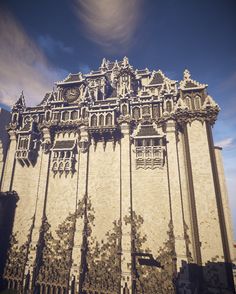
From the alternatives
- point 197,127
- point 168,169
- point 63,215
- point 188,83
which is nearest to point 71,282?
point 63,215

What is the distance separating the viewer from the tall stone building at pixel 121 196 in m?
21.9

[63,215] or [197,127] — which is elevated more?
[197,127]

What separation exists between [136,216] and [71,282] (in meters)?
11.5

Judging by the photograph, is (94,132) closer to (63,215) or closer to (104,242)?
(63,215)

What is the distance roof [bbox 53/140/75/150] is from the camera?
2891 centimetres

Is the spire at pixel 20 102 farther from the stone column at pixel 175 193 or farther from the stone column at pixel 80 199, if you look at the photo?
the stone column at pixel 175 193

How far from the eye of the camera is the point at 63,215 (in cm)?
2734

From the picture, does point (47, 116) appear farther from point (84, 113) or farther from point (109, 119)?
point (109, 119)

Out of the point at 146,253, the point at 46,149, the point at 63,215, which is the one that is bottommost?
the point at 146,253

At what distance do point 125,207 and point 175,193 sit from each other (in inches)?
272

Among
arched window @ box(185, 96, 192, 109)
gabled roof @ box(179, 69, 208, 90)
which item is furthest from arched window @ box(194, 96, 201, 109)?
gabled roof @ box(179, 69, 208, 90)

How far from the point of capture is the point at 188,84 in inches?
1113

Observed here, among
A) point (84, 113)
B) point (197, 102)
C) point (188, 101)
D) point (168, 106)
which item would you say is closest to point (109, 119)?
point (84, 113)

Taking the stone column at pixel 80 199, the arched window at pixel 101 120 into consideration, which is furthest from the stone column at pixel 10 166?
the arched window at pixel 101 120
